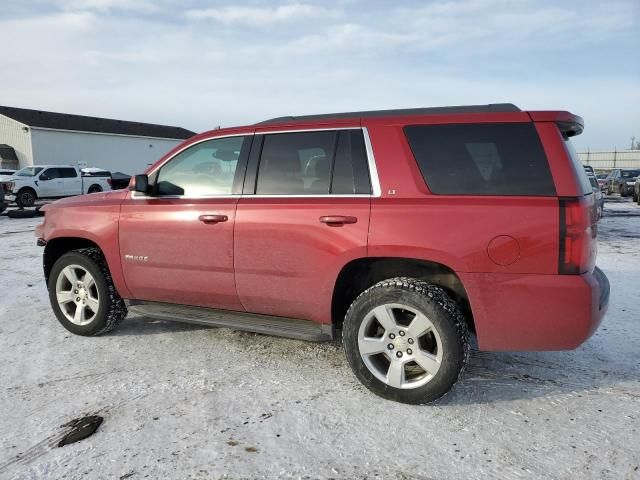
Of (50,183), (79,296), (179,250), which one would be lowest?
(79,296)

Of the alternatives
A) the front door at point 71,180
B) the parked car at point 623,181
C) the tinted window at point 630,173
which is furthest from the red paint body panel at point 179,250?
the tinted window at point 630,173

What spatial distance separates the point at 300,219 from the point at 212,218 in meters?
0.76

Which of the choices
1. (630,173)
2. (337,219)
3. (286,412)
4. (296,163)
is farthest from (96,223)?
(630,173)

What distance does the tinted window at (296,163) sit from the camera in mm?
3424

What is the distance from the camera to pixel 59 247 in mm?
4625

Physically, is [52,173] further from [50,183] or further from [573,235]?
[573,235]

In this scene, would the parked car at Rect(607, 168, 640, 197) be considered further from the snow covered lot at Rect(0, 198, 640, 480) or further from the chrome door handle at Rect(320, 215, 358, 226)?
the chrome door handle at Rect(320, 215, 358, 226)

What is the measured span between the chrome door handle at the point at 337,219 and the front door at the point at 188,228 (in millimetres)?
761

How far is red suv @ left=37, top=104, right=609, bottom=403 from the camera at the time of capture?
2793 millimetres

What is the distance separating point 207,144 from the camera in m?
3.93

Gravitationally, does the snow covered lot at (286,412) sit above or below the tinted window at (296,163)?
below

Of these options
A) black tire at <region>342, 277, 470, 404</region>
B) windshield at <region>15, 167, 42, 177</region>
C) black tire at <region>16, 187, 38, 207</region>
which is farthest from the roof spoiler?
windshield at <region>15, 167, 42, 177</region>

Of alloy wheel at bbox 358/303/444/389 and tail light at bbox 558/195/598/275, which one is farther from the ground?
tail light at bbox 558/195/598/275

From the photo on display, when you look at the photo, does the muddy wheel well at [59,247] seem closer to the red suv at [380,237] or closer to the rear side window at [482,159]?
the red suv at [380,237]
